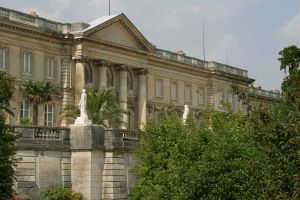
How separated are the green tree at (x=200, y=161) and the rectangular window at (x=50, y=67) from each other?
Answer: 105 feet

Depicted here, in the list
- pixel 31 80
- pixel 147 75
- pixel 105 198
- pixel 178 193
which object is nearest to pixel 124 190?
pixel 105 198

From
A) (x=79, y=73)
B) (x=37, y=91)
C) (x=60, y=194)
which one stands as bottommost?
(x=60, y=194)

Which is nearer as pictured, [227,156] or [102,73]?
[227,156]

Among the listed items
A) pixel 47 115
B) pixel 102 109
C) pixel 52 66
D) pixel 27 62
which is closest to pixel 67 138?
pixel 102 109

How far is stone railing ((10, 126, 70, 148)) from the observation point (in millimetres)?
31781

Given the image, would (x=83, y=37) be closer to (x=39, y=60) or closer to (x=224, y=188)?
(x=39, y=60)

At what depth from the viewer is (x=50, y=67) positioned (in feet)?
208

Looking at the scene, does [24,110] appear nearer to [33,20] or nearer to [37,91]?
[37,91]

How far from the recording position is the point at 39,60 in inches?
2434

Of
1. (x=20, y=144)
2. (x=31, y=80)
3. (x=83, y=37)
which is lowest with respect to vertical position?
(x=20, y=144)

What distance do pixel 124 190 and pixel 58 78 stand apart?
3106 centimetres

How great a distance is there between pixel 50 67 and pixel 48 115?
3.92 meters

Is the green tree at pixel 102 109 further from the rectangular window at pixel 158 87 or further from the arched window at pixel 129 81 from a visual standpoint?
the rectangular window at pixel 158 87

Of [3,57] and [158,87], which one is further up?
[3,57]
